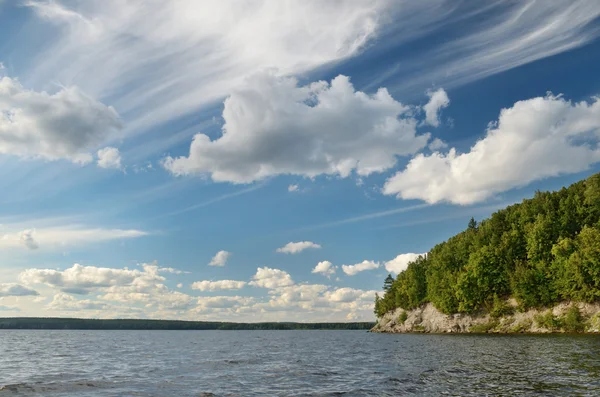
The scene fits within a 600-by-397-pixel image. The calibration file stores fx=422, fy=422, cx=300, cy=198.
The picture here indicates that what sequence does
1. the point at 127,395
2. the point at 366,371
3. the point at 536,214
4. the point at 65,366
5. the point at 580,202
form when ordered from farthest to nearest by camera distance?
1. the point at 536,214
2. the point at 580,202
3. the point at 65,366
4. the point at 366,371
5. the point at 127,395

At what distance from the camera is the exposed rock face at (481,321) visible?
79.4 metres

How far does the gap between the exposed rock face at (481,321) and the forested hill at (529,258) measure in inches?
82.4

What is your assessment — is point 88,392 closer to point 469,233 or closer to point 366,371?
point 366,371

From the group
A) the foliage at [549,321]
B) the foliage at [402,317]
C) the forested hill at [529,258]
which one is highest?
the forested hill at [529,258]

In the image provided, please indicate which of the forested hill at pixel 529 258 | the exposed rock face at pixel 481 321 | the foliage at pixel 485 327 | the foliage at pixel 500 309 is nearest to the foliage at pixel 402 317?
the exposed rock face at pixel 481 321

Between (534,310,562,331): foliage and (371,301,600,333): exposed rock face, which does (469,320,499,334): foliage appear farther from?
(534,310,562,331): foliage

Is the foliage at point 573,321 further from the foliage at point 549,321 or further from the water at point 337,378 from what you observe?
the water at point 337,378

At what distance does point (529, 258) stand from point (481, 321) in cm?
1973

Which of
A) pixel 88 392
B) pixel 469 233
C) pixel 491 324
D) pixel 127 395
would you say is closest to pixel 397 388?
pixel 127 395

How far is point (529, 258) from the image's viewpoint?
102875 millimetres

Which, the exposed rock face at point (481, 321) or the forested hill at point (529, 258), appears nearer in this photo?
the exposed rock face at point (481, 321)

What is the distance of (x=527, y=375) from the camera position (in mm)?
27719

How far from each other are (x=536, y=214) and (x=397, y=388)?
98211 millimetres

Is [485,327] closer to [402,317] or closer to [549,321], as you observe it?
[549,321]
